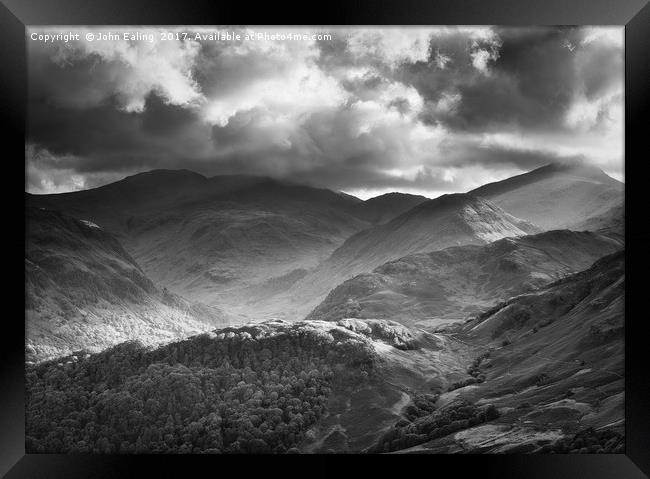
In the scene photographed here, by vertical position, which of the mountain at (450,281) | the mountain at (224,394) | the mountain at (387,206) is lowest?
the mountain at (224,394)

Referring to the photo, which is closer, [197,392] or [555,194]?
[197,392]

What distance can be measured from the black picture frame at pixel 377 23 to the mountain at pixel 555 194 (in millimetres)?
1493

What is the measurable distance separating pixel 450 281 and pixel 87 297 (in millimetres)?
9051

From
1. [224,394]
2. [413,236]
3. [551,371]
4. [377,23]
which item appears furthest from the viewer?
[413,236]

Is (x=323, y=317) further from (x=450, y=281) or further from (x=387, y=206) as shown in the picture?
(x=450, y=281)

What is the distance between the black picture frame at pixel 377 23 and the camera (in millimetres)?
10750

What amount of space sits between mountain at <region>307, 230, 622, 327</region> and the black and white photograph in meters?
0.06

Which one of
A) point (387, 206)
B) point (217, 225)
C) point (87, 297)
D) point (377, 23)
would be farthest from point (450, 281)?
point (87, 297)

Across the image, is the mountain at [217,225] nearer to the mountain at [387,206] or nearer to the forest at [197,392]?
the mountain at [387,206]

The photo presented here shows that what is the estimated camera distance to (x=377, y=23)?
35.6ft

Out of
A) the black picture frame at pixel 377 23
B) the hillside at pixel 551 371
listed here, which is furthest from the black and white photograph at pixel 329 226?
the black picture frame at pixel 377 23

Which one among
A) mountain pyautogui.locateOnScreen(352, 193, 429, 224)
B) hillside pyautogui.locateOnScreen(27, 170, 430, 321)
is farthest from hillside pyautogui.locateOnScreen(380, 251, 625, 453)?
hillside pyautogui.locateOnScreen(27, 170, 430, 321)

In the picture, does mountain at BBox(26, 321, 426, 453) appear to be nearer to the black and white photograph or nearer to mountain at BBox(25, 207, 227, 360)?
the black and white photograph

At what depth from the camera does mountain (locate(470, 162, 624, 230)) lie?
41.3 feet
